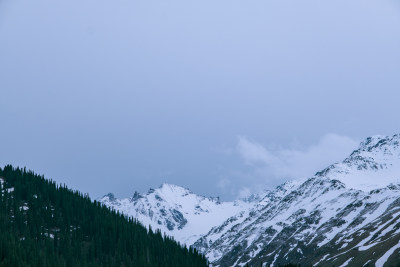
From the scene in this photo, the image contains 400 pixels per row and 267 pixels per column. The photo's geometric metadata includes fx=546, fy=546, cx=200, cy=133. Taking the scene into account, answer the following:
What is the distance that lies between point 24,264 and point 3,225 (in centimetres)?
4470

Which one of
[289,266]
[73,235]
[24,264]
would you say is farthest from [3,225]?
[289,266]

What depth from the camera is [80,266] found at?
165 meters

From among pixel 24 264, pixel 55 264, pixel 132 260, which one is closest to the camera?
pixel 24 264

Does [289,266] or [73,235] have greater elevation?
[73,235]

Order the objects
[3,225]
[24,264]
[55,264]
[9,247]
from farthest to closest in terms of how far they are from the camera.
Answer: [3,225], [55,264], [9,247], [24,264]

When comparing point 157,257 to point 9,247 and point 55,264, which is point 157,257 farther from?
point 9,247

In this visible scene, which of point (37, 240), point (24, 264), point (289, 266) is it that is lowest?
point (289, 266)

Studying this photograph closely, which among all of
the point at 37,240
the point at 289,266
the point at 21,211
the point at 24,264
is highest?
the point at 21,211

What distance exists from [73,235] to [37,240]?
16905mm

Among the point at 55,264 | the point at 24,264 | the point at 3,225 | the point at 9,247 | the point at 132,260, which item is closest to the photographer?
the point at 24,264

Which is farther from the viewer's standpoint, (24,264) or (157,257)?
(157,257)

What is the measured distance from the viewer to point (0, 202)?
199625mm

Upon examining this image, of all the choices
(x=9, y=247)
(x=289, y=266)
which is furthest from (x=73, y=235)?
(x=289, y=266)

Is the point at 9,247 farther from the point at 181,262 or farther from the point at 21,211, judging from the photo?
the point at 181,262
